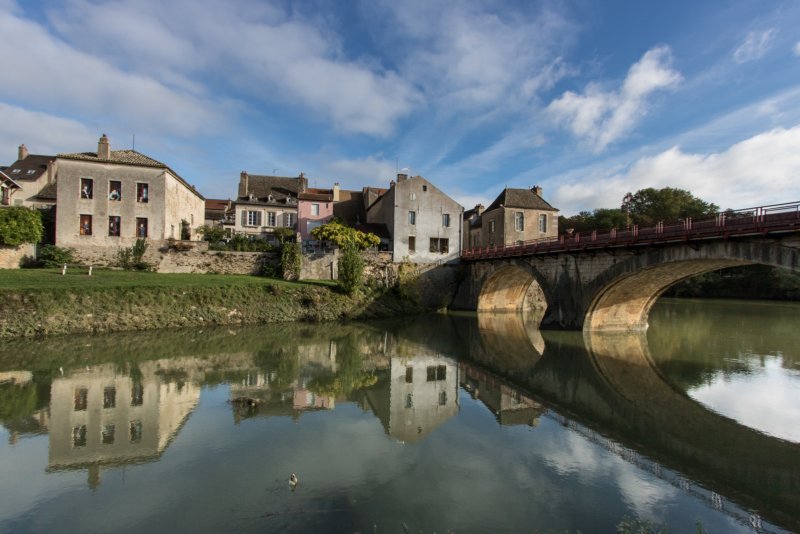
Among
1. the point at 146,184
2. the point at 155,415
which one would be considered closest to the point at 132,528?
the point at 155,415

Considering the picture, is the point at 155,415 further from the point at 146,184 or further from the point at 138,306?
the point at 146,184

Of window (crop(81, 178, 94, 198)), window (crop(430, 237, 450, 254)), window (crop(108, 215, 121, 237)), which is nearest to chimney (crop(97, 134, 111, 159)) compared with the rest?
window (crop(81, 178, 94, 198))

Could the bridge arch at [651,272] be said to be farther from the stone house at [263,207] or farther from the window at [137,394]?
the stone house at [263,207]

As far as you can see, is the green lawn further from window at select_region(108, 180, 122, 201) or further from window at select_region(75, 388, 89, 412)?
window at select_region(75, 388, 89, 412)

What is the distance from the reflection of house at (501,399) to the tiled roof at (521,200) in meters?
28.8

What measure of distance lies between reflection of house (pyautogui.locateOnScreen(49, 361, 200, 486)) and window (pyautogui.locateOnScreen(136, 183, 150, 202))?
19.0 m

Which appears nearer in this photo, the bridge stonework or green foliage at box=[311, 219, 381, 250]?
the bridge stonework

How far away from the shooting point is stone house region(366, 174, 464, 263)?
36.8 meters

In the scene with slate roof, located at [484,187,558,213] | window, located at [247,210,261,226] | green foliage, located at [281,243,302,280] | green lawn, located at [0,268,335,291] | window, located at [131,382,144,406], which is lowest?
window, located at [131,382,144,406]

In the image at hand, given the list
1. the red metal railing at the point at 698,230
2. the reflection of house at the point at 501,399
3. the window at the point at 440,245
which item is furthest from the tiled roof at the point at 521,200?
the reflection of house at the point at 501,399

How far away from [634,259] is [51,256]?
34.2m

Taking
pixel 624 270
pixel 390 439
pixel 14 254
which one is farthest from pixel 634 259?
pixel 14 254

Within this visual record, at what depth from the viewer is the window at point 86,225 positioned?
94.8 feet

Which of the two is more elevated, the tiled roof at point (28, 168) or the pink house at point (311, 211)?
the tiled roof at point (28, 168)
